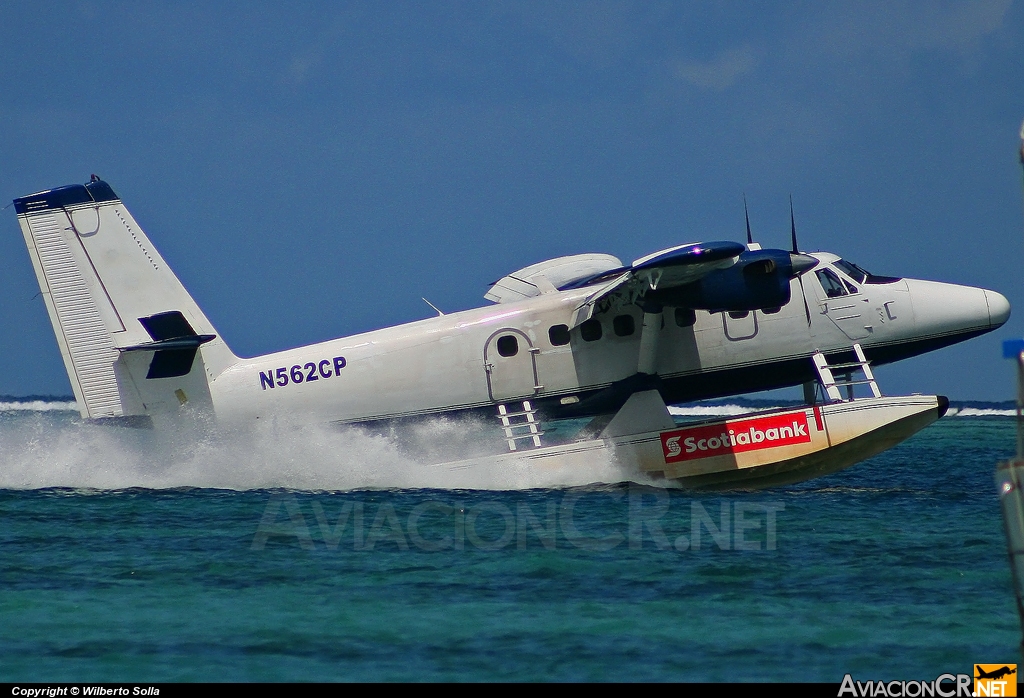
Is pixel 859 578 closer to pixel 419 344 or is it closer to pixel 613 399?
pixel 613 399

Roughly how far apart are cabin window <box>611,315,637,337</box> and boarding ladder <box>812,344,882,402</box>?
2.90 meters

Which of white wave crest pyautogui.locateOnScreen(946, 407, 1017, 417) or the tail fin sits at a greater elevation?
the tail fin

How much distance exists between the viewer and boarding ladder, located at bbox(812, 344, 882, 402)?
15.8 m

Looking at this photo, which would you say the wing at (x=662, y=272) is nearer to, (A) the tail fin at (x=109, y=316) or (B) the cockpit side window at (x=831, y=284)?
(B) the cockpit side window at (x=831, y=284)

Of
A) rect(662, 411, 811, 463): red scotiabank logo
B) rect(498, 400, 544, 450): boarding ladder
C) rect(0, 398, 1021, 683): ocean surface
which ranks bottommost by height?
rect(0, 398, 1021, 683): ocean surface

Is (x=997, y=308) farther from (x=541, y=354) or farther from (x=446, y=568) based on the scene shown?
(x=446, y=568)

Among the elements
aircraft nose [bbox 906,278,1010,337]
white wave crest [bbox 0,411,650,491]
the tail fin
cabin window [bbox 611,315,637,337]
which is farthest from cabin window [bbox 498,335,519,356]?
aircraft nose [bbox 906,278,1010,337]

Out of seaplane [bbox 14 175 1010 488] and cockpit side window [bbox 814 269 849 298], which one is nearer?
seaplane [bbox 14 175 1010 488]

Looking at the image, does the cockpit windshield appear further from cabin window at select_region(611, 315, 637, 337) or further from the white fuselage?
cabin window at select_region(611, 315, 637, 337)

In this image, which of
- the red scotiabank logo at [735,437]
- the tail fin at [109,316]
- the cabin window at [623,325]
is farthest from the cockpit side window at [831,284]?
the tail fin at [109,316]

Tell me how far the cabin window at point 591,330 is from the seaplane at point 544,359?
0.02 metres

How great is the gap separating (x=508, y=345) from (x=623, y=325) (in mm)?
1807

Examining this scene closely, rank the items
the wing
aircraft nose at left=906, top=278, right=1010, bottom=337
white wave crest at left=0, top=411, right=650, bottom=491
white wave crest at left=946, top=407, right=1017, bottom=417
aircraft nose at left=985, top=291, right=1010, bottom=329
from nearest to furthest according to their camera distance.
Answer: the wing, white wave crest at left=0, top=411, right=650, bottom=491, aircraft nose at left=906, top=278, right=1010, bottom=337, aircraft nose at left=985, top=291, right=1010, bottom=329, white wave crest at left=946, top=407, right=1017, bottom=417

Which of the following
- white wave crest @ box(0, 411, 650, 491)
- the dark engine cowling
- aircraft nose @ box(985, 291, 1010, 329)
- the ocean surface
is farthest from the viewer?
aircraft nose @ box(985, 291, 1010, 329)
